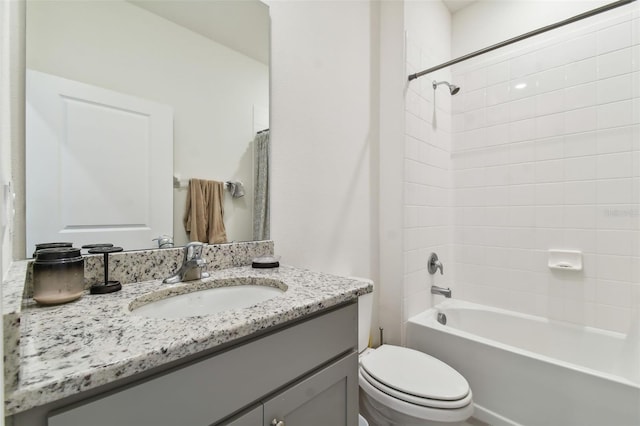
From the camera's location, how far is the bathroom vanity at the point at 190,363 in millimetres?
405

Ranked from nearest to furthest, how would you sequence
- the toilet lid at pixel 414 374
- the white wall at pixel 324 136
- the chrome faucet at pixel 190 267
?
the chrome faucet at pixel 190 267 → the toilet lid at pixel 414 374 → the white wall at pixel 324 136

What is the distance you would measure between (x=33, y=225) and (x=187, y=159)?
17.6 inches

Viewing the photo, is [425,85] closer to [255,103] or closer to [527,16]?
[527,16]

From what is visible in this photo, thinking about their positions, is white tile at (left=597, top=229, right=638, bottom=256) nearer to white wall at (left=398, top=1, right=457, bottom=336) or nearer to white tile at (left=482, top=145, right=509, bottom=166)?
white tile at (left=482, top=145, right=509, bottom=166)

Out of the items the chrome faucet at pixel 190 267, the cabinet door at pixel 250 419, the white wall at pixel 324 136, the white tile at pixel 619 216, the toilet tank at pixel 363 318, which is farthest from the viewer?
the white tile at pixel 619 216

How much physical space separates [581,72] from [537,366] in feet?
5.55

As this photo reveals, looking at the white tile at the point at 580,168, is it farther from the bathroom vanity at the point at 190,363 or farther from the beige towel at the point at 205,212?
the beige towel at the point at 205,212

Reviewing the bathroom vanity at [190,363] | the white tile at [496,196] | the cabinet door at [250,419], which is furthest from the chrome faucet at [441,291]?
the cabinet door at [250,419]

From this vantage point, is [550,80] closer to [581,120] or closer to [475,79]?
[581,120]

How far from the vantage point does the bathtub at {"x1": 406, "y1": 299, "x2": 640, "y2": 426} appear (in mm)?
1205

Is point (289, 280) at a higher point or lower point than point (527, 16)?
lower

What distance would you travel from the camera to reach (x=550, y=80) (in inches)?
72.5

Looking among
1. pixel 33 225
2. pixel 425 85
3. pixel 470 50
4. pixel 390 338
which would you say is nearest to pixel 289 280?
pixel 33 225

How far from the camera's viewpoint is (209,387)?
53 cm
